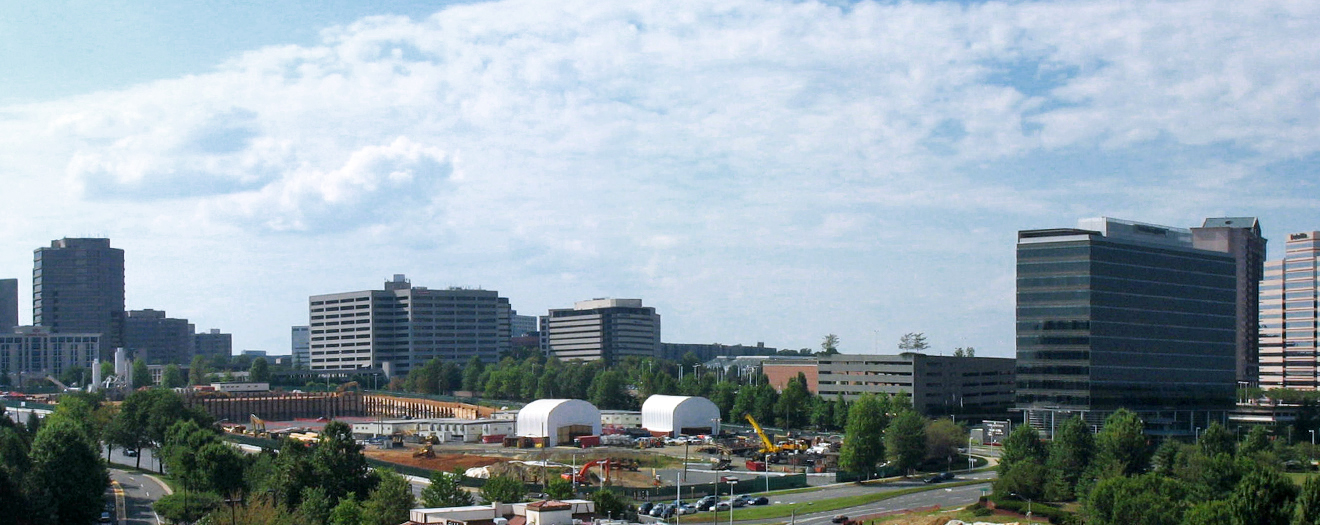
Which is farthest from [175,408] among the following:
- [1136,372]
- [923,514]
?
[1136,372]

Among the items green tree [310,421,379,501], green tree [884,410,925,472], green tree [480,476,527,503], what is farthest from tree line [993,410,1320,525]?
green tree [310,421,379,501]

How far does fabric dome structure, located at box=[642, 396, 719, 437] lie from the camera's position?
561ft

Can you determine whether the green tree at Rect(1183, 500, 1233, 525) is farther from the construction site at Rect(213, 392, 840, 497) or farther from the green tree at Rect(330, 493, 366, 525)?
the green tree at Rect(330, 493, 366, 525)

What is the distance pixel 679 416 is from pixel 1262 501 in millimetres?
101129

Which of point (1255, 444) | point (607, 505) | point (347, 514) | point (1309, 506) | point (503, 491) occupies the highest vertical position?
point (1309, 506)

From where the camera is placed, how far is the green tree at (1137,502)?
84.2m

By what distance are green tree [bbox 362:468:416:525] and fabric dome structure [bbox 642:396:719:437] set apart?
88893mm

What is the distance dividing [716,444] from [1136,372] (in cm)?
5542

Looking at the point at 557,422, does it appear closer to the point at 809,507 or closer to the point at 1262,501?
the point at 809,507

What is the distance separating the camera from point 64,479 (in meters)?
97.1

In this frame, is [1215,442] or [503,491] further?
[1215,442]

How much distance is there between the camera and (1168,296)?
570ft

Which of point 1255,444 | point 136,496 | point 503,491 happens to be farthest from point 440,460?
point 1255,444

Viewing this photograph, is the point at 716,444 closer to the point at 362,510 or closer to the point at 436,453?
the point at 436,453
